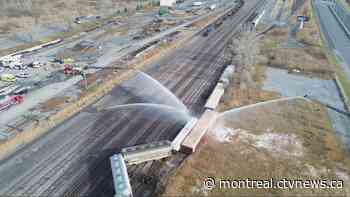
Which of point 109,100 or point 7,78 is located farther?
point 7,78

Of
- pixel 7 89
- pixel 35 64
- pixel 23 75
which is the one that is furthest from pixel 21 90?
pixel 35 64

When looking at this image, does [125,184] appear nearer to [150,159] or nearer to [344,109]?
[150,159]

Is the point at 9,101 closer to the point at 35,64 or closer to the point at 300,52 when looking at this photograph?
the point at 35,64

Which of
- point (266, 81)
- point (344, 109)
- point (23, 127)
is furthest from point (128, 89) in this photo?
point (344, 109)

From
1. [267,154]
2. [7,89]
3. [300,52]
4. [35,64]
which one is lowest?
[267,154]

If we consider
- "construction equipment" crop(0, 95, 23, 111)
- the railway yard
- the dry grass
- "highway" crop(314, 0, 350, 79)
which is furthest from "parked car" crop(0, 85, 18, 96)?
"highway" crop(314, 0, 350, 79)

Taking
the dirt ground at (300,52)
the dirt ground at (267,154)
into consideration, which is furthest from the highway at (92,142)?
the dirt ground at (300,52)
